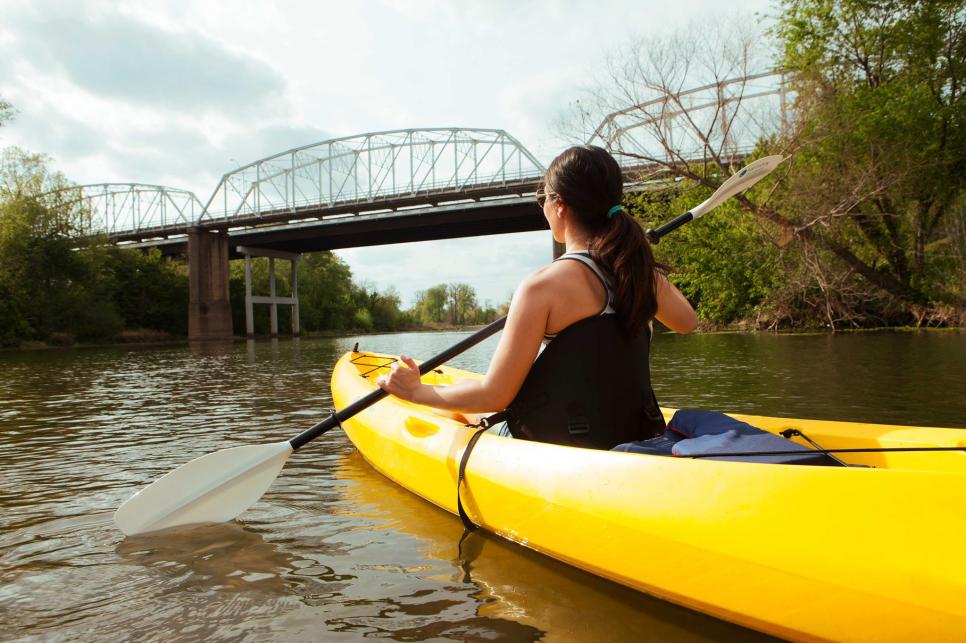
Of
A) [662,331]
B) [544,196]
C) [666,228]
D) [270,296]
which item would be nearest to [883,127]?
[662,331]

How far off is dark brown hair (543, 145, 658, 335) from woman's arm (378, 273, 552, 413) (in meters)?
0.25

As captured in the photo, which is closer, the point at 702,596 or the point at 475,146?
the point at 702,596

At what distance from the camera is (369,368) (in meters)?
5.48

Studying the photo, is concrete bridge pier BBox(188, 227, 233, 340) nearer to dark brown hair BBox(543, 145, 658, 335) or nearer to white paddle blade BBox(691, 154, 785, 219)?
white paddle blade BBox(691, 154, 785, 219)

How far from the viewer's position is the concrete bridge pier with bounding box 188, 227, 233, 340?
123 ft

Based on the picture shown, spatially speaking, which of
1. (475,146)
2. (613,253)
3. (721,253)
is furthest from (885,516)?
(475,146)

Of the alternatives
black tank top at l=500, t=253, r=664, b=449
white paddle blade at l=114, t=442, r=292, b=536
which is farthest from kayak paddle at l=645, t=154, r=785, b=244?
white paddle blade at l=114, t=442, r=292, b=536

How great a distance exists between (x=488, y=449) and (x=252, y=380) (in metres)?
7.95

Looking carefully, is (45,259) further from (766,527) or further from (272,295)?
(766,527)

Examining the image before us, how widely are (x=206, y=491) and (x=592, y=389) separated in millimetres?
1855

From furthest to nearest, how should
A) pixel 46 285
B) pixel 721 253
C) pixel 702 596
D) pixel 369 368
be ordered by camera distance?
pixel 46 285 → pixel 721 253 → pixel 369 368 → pixel 702 596

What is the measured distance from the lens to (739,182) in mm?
4086

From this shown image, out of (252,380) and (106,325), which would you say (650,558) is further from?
(106,325)

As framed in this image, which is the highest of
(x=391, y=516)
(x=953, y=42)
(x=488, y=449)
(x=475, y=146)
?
(x=475, y=146)
